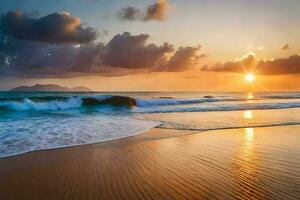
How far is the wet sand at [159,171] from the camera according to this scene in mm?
4637

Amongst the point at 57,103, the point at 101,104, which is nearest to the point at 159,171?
the point at 57,103

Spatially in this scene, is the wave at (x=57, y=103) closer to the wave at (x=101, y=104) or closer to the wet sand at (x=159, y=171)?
the wave at (x=101, y=104)

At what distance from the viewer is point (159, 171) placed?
19.5 ft

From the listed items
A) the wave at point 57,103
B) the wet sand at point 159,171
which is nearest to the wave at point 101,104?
the wave at point 57,103

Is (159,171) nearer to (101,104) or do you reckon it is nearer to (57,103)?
(57,103)

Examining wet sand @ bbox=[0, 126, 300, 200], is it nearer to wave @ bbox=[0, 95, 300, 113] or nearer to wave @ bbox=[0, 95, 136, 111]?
wave @ bbox=[0, 95, 300, 113]

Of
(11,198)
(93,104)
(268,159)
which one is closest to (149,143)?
(268,159)

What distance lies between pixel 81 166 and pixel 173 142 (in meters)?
3.76

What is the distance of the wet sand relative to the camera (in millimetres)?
4637

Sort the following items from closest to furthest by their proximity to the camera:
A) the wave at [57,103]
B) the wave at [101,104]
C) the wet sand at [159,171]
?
the wet sand at [159,171], the wave at [101,104], the wave at [57,103]

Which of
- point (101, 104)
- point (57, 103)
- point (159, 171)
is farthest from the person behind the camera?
point (101, 104)

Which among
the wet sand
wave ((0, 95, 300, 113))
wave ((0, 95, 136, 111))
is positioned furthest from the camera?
wave ((0, 95, 136, 111))

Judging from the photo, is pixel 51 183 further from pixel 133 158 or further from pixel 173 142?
pixel 173 142

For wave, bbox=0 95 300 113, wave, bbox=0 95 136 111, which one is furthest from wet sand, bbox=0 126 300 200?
wave, bbox=0 95 136 111
